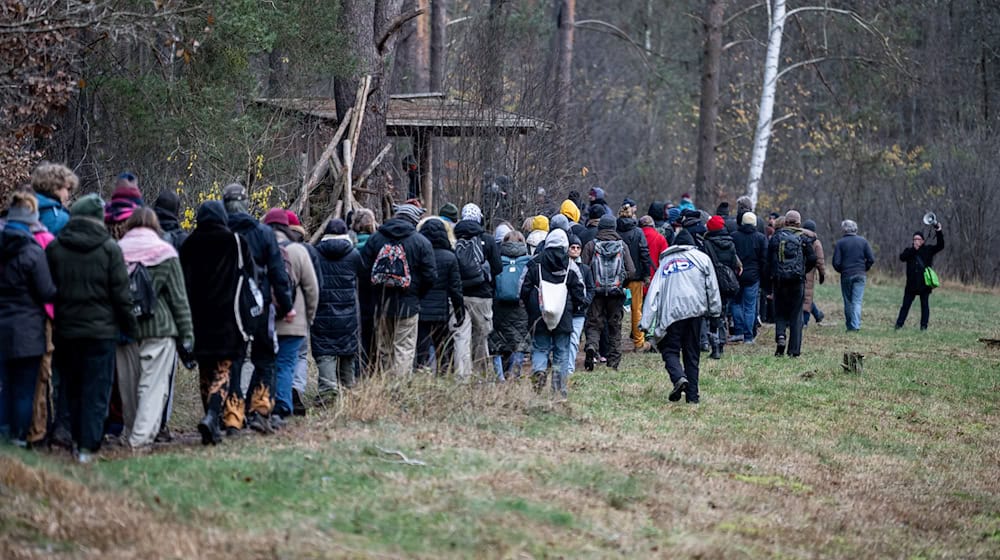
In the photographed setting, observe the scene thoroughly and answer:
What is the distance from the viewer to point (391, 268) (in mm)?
12375

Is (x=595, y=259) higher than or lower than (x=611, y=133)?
lower

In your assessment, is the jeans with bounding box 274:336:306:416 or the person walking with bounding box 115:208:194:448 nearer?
the person walking with bounding box 115:208:194:448

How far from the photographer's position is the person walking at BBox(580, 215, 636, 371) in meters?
15.7

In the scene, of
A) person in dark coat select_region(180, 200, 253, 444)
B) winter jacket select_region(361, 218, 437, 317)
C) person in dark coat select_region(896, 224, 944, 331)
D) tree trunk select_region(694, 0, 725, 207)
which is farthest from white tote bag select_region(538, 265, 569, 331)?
tree trunk select_region(694, 0, 725, 207)

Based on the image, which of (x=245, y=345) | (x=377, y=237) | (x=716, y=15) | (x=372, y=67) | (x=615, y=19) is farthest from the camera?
(x=615, y=19)

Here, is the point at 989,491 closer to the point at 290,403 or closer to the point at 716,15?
the point at 290,403

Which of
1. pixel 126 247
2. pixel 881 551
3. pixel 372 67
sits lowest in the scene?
pixel 881 551

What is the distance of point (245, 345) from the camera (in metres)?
10.0

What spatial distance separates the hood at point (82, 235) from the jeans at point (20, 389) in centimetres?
88

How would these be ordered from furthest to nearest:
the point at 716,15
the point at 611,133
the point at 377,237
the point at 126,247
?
the point at 611,133 → the point at 716,15 → the point at 377,237 → the point at 126,247

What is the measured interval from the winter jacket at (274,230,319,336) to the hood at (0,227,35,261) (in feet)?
8.46

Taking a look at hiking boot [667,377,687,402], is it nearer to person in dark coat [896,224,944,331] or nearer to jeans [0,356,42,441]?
jeans [0,356,42,441]

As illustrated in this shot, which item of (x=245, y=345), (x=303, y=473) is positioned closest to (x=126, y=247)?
(x=245, y=345)

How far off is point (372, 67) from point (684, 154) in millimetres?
29802
